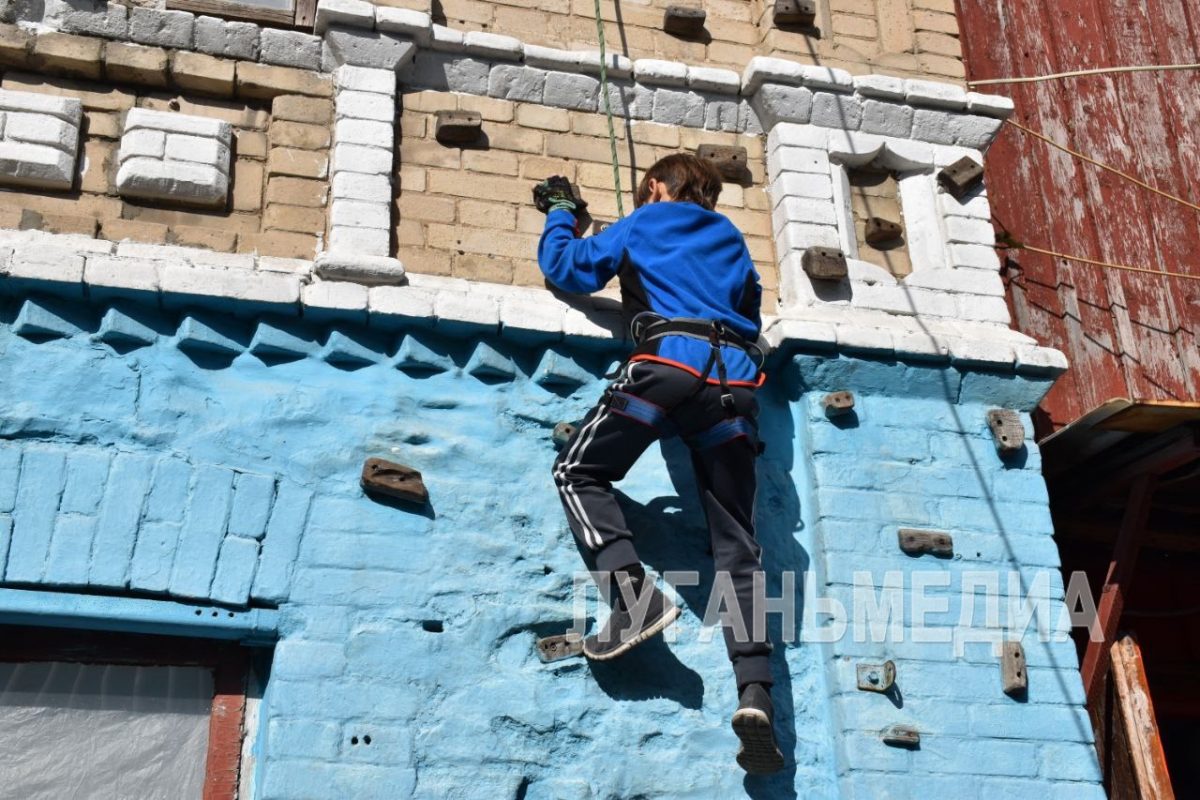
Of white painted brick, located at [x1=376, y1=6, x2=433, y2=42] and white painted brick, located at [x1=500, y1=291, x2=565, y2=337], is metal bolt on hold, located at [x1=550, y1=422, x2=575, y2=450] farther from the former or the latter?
white painted brick, located at [x1=376, y1=6, x2=433, y2=42]

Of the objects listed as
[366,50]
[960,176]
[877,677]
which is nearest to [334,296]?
[366,50]

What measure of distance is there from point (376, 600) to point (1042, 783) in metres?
2.31

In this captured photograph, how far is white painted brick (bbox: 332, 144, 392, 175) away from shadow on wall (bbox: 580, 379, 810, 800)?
1.51 metres

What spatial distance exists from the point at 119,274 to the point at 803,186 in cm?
268

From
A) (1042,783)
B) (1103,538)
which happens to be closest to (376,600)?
(1042,783)

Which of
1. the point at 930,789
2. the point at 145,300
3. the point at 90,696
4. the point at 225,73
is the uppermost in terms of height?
the point at 225,73

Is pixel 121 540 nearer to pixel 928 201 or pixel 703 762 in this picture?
pixel 703 762

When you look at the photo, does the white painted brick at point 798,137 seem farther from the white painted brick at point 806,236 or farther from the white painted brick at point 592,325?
the white painted brick at point 592,325

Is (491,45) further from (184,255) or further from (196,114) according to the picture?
(184,255)

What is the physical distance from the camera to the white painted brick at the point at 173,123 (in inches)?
208

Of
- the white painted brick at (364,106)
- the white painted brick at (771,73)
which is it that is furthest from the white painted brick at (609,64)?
the white painted brick at (364,106)

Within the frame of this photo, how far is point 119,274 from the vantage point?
488 centimetres

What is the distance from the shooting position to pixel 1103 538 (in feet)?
21.1

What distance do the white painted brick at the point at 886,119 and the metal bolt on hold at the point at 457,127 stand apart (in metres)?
1.65
